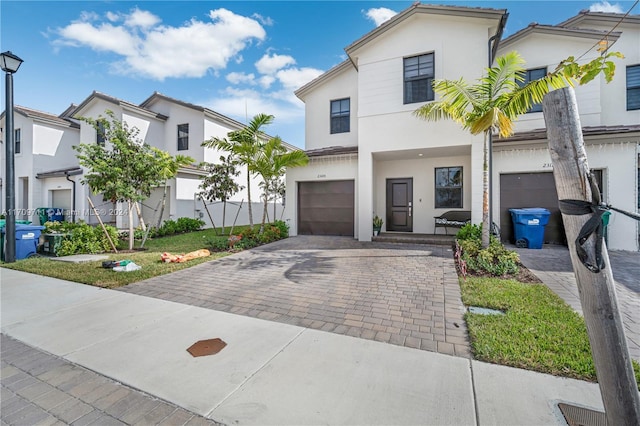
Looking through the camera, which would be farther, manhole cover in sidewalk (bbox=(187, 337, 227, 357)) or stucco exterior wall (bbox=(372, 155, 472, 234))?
stucco exterior wall (bbox=(372, 155, 472, 234))

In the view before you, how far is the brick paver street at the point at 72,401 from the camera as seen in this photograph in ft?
7.04

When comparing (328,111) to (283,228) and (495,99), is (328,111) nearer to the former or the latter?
(283,228)

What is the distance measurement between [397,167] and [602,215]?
10.3m

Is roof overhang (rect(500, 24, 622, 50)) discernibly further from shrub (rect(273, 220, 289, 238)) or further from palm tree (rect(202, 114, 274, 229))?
shrub (rect(273, 220, 289, 238))

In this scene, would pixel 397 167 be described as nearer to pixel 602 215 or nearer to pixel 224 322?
pixel 224 322

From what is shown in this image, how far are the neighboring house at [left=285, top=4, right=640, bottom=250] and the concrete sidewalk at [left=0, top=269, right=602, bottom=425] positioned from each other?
721cm

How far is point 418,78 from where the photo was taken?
9523 mm

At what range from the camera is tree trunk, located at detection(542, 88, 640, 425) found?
1600mm

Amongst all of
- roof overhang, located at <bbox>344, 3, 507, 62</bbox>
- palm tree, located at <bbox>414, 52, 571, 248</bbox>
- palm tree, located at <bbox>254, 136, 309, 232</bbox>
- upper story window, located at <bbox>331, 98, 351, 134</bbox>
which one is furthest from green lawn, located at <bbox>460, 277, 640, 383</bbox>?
upper story window, located at <bbox>331, 98, 351, 134</bbox>

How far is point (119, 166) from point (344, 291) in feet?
28.8

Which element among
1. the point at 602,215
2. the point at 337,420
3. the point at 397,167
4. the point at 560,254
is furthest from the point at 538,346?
the point at 397,167

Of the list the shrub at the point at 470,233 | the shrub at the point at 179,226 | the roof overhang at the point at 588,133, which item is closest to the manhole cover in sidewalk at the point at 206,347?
the shrub at the point at 470,233

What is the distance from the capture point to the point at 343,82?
1300 cm

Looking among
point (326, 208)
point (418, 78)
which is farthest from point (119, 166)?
point (418, 78)
